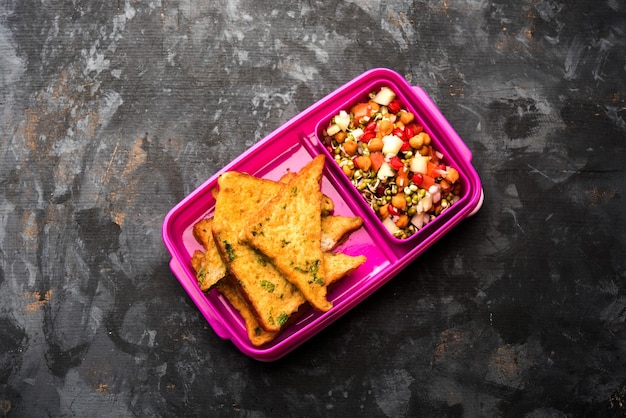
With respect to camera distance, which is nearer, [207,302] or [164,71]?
[207,302]

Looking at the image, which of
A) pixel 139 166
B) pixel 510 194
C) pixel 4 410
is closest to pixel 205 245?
pixel 139 166

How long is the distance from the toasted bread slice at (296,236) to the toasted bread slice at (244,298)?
0.20 feet

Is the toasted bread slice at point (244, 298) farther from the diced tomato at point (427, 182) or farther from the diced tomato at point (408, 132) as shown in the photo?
the diced tomato at point (408, 132)

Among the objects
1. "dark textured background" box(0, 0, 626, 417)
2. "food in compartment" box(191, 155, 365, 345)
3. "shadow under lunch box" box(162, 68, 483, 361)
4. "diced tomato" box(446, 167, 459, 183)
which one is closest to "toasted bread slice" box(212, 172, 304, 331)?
"food in compartment" box(191, 155, 365, 345)

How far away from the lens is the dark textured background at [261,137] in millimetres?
2291

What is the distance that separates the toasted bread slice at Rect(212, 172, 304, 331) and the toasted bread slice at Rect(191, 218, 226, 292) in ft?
0.14

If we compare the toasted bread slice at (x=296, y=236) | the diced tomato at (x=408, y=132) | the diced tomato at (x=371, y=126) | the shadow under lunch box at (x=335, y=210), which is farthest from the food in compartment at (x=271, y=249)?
the diced tomato at (x=408, y=132)

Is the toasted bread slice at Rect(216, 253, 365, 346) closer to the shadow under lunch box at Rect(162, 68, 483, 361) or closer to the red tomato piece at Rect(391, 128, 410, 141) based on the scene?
the shadow under lunch box at Rect(162, 68, 483, 361)

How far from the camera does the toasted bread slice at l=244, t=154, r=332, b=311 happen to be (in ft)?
6.66

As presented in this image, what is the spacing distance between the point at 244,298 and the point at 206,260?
0.19m

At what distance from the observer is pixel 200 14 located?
7.82 ft

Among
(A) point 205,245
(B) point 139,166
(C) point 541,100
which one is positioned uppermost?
(B) point 139,166

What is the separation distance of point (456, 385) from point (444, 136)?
976 mm

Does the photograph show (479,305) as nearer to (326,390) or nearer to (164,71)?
(326,390)
